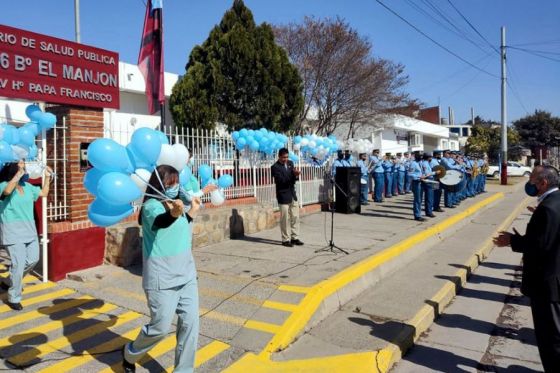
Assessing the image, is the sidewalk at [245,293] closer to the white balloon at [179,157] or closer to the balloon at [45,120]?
the white balloon at [179,157]

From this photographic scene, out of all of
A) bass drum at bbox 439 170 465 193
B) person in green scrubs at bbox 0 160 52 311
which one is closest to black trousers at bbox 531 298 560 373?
person in green scrubs at bbox 0 160 52 311

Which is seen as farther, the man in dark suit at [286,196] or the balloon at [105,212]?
the man in dark suit at [286,196]

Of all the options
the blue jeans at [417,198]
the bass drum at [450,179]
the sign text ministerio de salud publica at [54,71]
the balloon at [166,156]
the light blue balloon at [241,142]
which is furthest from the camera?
the bass drum at [450,179]

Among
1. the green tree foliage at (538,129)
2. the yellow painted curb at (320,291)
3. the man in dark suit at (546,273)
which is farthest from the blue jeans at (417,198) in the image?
the green tree foliage at (538,129)

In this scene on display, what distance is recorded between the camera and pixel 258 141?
396 inches

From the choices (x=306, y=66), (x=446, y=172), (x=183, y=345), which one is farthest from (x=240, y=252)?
(x=306, y=66)

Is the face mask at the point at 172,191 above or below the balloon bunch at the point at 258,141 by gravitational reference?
below

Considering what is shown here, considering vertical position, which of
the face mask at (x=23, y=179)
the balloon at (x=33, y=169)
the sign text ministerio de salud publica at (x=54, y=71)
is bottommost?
the face mask at (x=23, y=179)

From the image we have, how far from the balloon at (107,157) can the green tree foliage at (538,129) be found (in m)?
64.8

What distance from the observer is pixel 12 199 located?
490cm

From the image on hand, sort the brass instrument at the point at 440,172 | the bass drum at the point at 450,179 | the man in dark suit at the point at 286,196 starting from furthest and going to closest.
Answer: the bass drum at the point at 450,179
the brass instrument at the point at 440,172
the man in dark suit at the point at 286,196

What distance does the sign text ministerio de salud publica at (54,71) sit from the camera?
596cm

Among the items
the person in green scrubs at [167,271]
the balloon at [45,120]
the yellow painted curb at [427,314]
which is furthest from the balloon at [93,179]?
the yellow painted curb at [427,314]

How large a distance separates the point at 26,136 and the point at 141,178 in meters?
2.83
